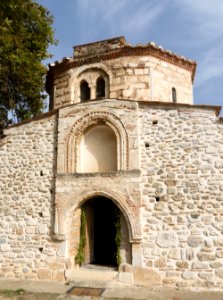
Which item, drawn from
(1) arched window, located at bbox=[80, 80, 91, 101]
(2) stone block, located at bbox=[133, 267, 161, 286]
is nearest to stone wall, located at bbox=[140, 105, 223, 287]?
(2) stone block, located at bbox=[133, 267, 161, 286]

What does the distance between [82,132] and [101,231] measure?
11.5 ft

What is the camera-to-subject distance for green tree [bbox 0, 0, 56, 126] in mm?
10969

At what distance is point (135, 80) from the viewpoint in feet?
32.3

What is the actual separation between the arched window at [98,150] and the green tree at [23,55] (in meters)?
4.51

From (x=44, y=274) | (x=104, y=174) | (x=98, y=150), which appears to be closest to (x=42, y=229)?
(x=44, y=274)

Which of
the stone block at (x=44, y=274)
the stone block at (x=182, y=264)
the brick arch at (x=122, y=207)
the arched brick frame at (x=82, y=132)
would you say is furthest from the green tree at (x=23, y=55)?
the stone block at (x=182, y=264)

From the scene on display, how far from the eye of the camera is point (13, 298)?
262 inches

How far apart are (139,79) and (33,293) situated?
7076 millimetres

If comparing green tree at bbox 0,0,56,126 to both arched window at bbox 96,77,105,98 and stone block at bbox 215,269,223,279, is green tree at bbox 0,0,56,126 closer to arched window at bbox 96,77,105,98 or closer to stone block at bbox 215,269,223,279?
arched window at bbox 96,77,105,98

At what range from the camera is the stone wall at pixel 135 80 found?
975cm

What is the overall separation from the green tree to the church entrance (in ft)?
20.2

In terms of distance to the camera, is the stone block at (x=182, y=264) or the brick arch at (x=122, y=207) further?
the brick arch at (x=122, y=207)

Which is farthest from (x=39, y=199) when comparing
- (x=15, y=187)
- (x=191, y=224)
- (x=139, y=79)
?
(x=139, y=79)

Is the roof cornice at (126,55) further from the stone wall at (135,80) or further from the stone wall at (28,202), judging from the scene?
the stone wall at (28,202)
